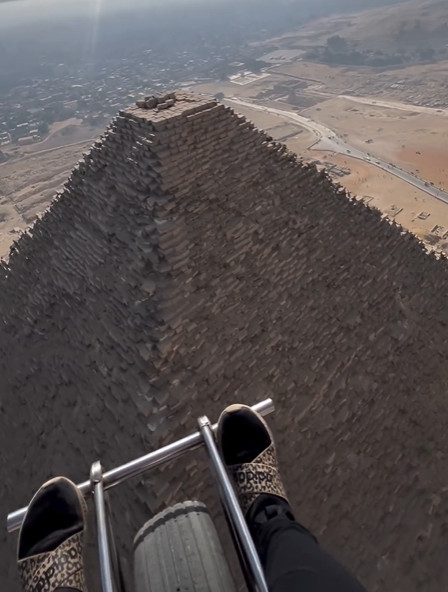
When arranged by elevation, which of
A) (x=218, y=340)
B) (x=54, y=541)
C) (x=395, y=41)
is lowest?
(x=395, y=41)

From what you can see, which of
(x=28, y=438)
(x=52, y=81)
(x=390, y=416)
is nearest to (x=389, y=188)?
(x=390, y=416)

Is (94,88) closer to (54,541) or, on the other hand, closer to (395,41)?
(395,41)

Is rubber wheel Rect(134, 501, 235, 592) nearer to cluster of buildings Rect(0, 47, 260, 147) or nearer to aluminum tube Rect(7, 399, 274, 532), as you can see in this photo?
aluminum tube Rect(7, 399, 274, 532)

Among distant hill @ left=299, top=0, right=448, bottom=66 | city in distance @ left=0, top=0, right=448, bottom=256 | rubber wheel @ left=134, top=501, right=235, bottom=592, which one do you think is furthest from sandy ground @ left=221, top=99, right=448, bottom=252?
distant hill @ left=299, top=0, right=448, bottom=66

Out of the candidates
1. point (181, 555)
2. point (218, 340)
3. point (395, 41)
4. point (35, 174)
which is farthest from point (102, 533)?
point (395, 41)

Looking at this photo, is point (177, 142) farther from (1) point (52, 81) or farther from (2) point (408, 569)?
(1) point (52, 81)
